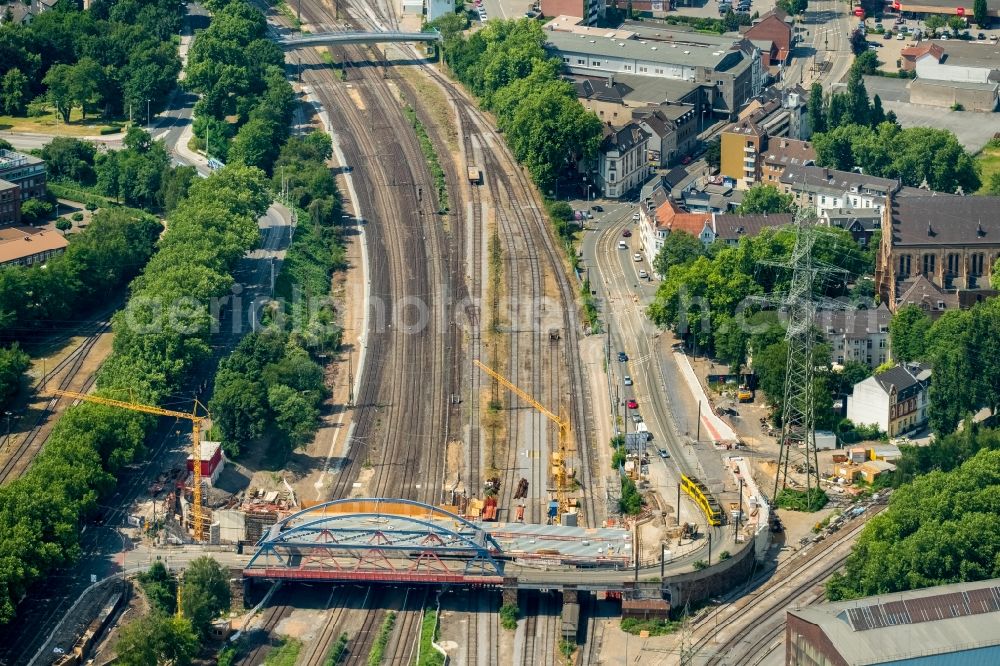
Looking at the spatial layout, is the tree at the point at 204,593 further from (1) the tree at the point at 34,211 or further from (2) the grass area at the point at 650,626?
(1) the tree at the point at 34,211

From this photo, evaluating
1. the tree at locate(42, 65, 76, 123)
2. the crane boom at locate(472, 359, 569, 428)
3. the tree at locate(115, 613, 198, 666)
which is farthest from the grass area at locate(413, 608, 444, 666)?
the tree at locate(42, 65, 76, 123)

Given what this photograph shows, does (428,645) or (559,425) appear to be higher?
(559,425)

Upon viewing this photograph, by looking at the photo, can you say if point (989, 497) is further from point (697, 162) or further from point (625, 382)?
point (697, 162)

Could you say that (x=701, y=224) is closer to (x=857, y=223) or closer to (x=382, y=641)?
(x=857, y=223)

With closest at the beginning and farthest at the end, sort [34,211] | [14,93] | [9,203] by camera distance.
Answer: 1. [9,203]
2. [34,211]
3. [14,93]

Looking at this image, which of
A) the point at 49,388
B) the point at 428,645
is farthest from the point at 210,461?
the point at 428,645

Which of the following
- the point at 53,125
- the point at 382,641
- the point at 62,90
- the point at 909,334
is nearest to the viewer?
the point at 382,641
